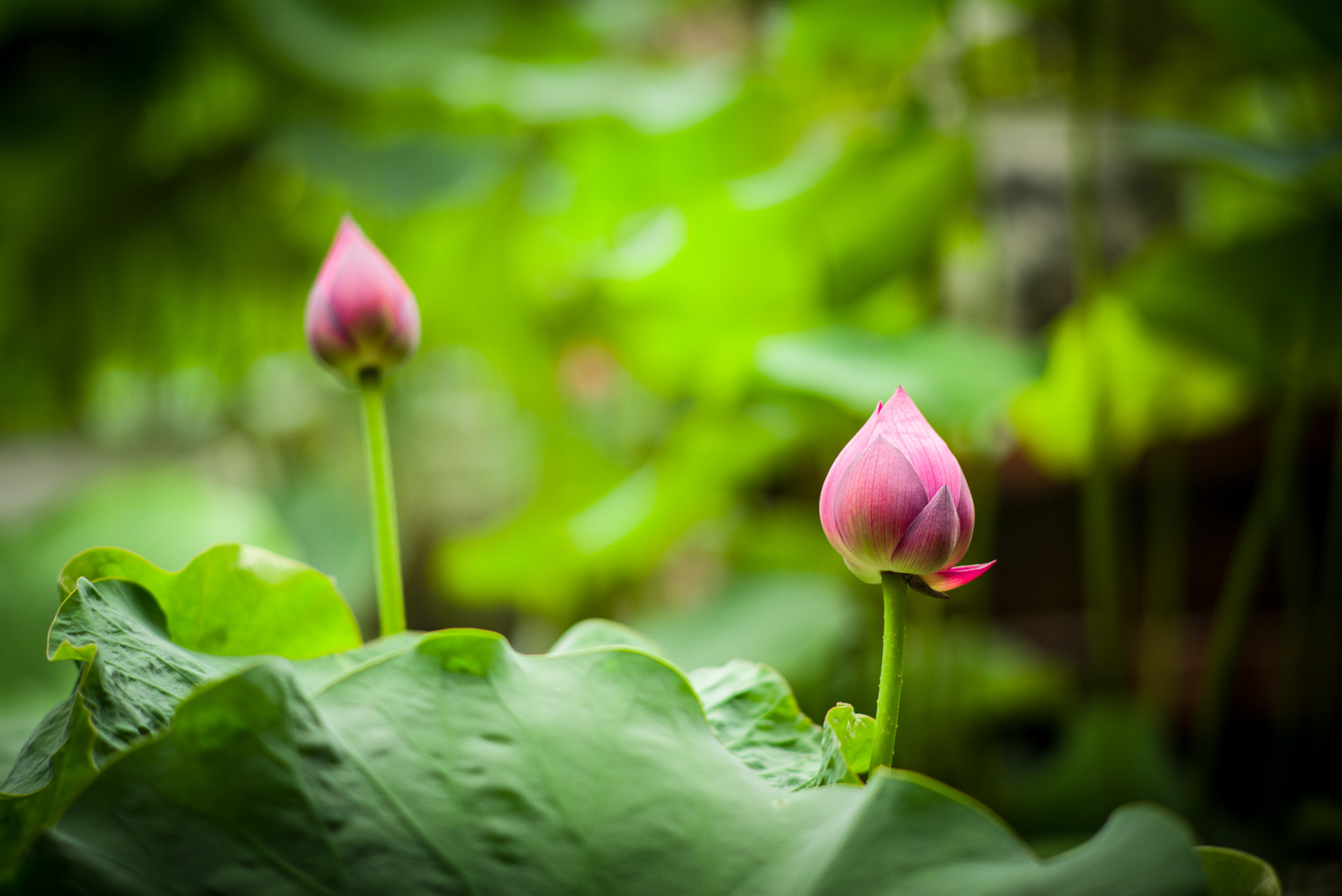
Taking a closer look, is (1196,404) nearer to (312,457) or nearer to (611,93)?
(611,93)

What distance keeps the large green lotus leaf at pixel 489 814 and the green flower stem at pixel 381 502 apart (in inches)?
3.0

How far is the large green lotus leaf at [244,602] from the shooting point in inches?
9.7

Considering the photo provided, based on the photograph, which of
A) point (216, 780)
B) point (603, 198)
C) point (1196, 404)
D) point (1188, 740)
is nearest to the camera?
point (216, 780)

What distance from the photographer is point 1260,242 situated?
0.64 metres

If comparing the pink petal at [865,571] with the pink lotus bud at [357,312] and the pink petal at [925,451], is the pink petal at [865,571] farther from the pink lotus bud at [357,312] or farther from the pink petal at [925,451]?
the pink lotus bud at [357,312]

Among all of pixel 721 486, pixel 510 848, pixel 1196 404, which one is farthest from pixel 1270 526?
pixel 510 848

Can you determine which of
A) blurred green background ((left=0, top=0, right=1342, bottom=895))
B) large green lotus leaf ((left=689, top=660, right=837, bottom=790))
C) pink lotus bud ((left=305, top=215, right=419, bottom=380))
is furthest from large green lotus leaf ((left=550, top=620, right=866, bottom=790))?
blurred green background ((left=0, top=0, right=1342, bottom=895))

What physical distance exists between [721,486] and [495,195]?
0.64 meters

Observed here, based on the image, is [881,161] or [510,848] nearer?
[510,848]

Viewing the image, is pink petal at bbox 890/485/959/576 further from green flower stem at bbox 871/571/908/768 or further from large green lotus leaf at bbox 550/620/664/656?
large green lotus leaf at bbox 550/620/664/656

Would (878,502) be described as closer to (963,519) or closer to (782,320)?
(963,519)

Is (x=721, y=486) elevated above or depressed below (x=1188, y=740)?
above

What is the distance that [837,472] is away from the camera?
0.65ft

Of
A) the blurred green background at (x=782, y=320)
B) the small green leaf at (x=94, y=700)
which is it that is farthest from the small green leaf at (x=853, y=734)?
the blurred green background at (x=782, y=320)
